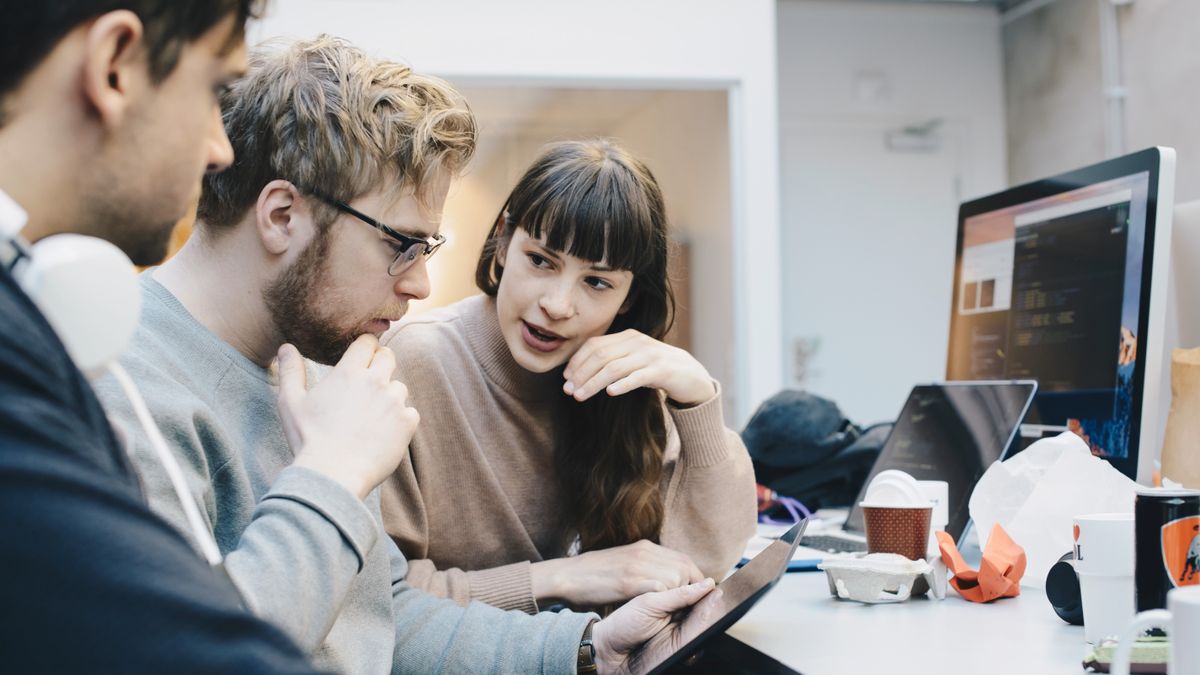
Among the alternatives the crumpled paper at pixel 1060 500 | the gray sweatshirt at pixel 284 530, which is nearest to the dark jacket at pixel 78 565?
the gray sweatshirt at pixel 284 530

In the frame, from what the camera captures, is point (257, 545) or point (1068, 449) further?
point (1068, 449)

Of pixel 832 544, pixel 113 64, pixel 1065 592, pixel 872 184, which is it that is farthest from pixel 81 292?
pixel 872 184

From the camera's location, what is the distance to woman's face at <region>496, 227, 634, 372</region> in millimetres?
1449

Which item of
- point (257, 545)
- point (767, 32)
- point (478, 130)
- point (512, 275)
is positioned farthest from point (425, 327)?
point (767, 32)

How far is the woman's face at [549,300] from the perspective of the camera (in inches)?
57.1

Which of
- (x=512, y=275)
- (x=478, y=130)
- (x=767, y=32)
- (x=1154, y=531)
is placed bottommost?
(x=1154, y=531)

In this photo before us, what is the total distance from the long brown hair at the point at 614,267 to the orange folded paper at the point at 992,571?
48 cm

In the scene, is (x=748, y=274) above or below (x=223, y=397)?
above

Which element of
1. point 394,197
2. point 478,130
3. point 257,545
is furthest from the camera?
point 478,130

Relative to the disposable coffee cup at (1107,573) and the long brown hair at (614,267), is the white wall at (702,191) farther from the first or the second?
the disposable coffee cup at (1107,573)

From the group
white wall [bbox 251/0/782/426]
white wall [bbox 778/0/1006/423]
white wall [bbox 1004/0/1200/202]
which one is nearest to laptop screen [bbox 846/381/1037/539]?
white wall [bbox 251/0/782/426]

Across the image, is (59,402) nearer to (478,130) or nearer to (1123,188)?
(478,130)

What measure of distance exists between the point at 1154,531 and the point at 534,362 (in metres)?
0.84

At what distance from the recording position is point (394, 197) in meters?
1.10
